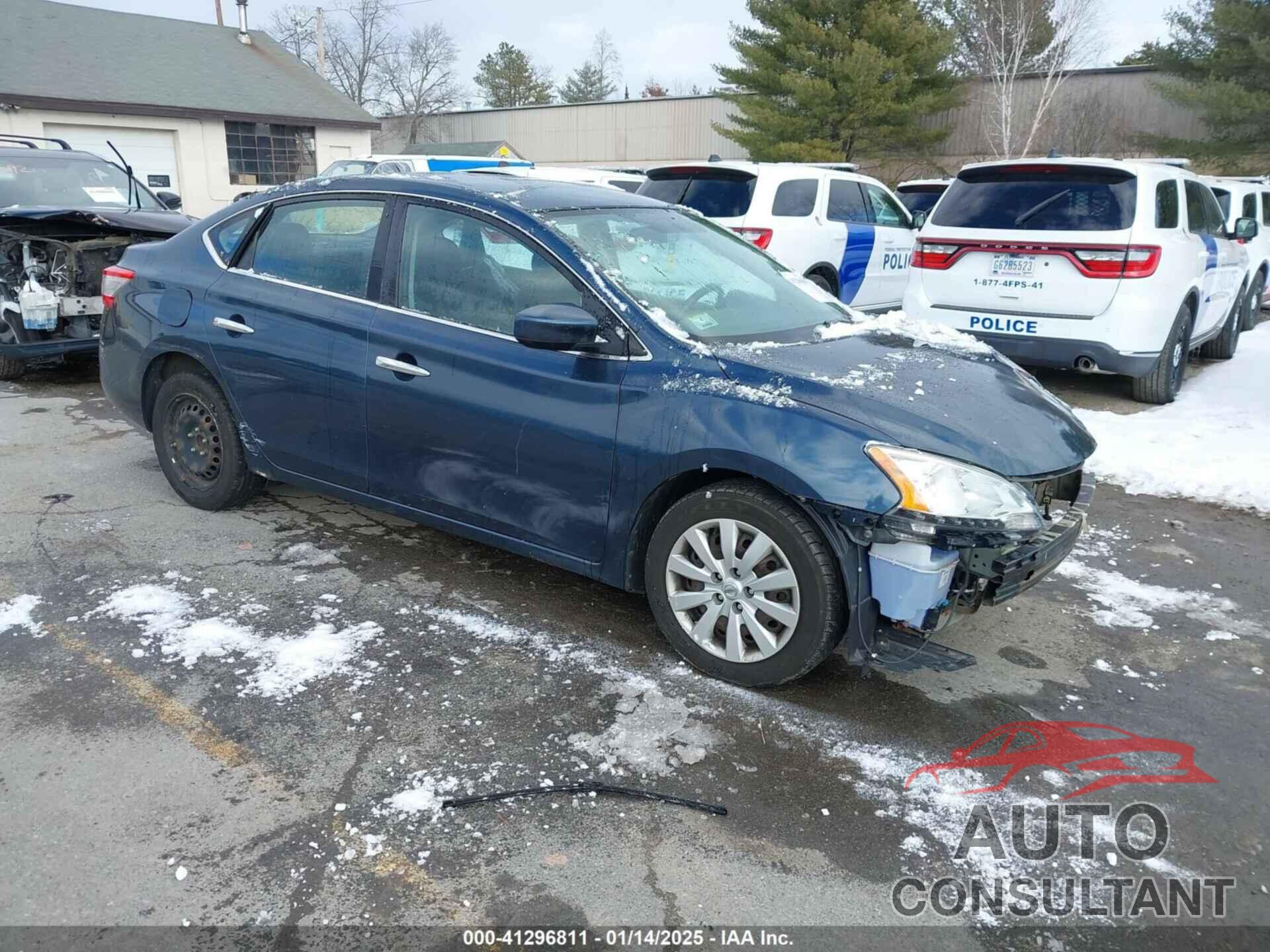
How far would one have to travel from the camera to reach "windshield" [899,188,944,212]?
52.5ft

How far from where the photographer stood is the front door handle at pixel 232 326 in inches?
176

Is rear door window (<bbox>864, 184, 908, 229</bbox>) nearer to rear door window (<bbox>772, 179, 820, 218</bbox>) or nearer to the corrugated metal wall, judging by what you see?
rear door window (<bbox>772, 179, 820, 218</bbox>)

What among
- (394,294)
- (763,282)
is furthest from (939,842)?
(394,294)

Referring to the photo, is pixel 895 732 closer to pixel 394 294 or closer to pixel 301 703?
pixel 301 703

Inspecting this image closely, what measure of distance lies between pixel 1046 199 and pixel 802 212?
287 cm

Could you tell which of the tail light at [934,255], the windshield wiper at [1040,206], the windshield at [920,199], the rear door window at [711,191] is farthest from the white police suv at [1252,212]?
the rear door window at [711,191]

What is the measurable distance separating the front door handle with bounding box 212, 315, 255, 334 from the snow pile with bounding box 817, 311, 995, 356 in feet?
8.47

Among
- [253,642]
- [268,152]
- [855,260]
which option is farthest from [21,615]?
[268,152]

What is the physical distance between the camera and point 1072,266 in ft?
23.2

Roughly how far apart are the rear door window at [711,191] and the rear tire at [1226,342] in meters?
5.09

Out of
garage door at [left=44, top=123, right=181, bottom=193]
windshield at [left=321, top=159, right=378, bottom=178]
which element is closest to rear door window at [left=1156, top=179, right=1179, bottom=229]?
windshield at [left=321, top=159, right=378, bottom=178]

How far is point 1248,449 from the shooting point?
253 inches

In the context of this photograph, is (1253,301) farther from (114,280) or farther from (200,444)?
(114,280)

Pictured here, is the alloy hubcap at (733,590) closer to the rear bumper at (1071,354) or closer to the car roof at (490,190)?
the car roof at (490,190)
